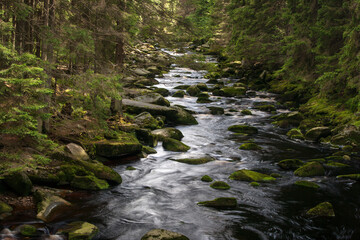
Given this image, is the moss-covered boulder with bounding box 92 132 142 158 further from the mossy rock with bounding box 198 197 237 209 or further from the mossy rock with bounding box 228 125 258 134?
the mossy rock with bounding box 228 125 258 134

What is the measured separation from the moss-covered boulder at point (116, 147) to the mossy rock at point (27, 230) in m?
4.03

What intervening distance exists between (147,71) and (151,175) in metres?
19.1

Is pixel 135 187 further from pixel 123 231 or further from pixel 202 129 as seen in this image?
pixel 202 129

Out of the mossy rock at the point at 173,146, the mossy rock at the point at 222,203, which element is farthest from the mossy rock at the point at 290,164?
the mossy rock at the point at 173,146

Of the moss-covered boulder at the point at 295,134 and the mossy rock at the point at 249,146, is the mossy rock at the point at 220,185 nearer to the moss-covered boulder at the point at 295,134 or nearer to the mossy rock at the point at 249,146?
the mossy rock at the point at 249,146

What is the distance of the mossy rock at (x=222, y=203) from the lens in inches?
283

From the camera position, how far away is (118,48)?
11656mm

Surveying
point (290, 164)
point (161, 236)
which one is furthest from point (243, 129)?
point (161, 236)

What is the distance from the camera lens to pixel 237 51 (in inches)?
923

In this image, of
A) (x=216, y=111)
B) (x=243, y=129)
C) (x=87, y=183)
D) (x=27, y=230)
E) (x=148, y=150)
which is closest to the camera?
(x=27, y=230)

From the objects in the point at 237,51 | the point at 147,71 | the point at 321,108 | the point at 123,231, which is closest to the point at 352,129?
the point at 321,108

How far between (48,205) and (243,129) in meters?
10.7

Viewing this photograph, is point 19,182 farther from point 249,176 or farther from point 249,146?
point 249,146

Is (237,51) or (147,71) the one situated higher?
(237,51)
